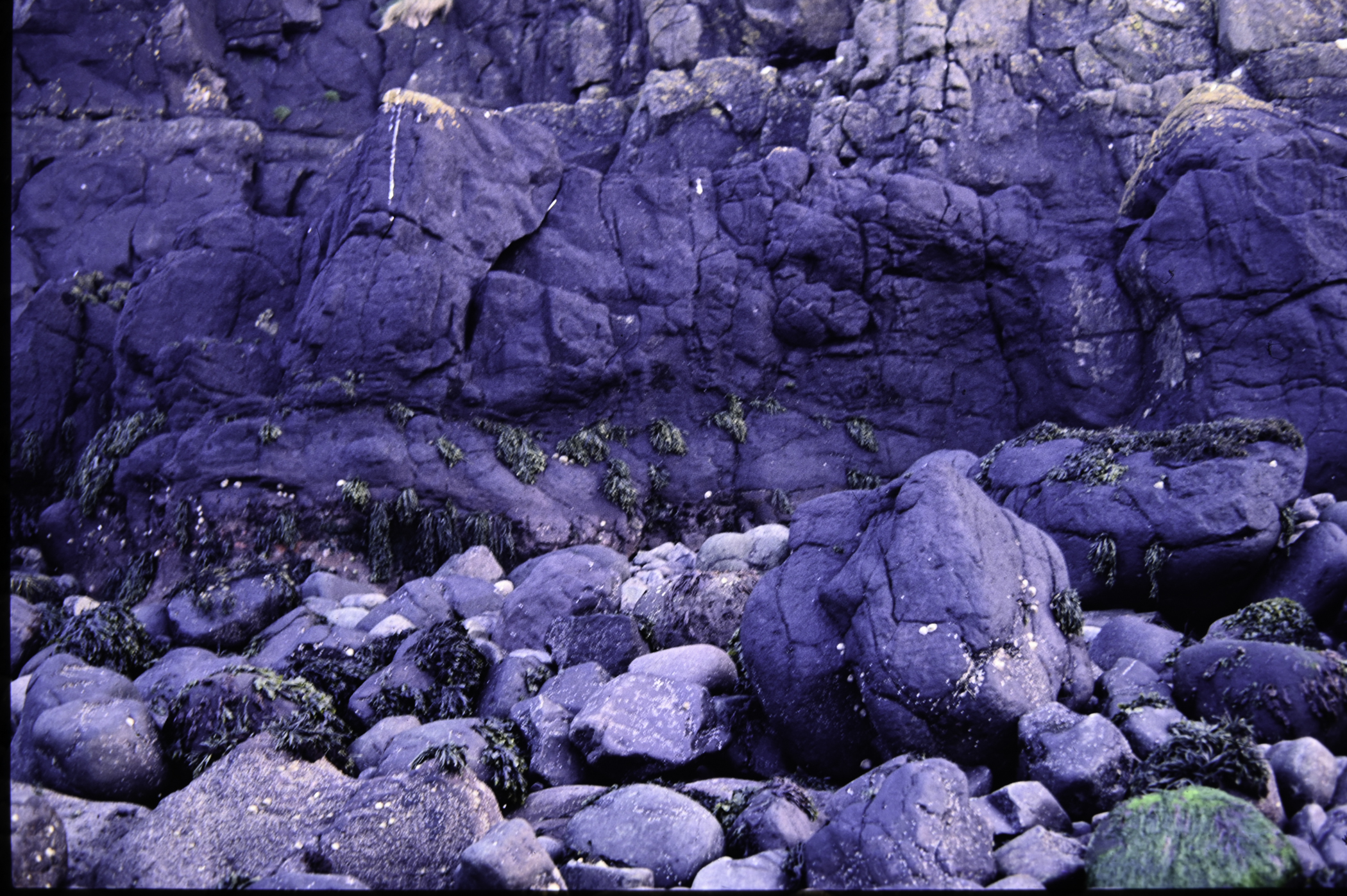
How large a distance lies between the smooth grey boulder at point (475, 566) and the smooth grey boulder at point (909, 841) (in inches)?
303

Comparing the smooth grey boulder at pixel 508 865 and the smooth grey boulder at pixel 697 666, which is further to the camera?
the smooth grey boulder at pixel 697 666

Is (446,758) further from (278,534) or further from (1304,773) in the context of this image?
(278,534)

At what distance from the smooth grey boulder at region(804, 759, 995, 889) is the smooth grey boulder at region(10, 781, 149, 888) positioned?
152 inches

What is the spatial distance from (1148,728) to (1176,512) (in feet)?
13.0

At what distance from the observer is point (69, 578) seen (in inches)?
508

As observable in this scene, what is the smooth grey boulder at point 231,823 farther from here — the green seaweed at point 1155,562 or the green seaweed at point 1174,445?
the green seaweed at point 1174,445

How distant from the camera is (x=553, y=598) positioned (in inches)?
379

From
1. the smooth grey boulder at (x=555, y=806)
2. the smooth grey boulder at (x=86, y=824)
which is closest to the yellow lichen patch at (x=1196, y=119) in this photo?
the smooth grey boulder at (x=555, y=806)

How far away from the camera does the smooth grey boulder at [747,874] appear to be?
16.0 ft

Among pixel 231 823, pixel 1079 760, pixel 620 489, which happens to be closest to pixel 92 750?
pixel 231 823

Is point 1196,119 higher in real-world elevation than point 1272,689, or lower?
higher

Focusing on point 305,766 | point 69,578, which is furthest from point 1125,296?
point 69,578

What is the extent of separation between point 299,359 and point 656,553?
587 centimetres

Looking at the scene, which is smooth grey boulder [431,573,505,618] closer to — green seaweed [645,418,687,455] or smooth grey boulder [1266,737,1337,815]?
green seaweed [645,418,687,455]
